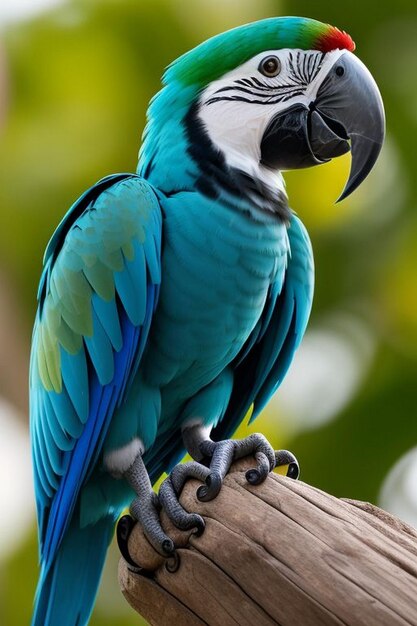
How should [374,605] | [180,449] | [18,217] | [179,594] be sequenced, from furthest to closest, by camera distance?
1. [18,217]
2. [180,449]
3. [179,594]
4. [374,605]

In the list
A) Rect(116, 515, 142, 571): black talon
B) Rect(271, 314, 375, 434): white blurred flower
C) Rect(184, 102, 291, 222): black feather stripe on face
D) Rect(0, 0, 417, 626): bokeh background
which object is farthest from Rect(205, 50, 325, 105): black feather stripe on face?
Rect(271, 314, 375, 434): white blurred flower

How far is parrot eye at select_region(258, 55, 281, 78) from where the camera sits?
9.07 ft

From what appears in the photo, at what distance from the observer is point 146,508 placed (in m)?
2.45

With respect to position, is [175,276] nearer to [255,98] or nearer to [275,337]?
[275,337]

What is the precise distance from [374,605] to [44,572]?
3.55 feet

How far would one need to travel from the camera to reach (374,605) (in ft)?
6.16

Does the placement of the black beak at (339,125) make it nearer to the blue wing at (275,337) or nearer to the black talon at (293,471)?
the blue wing at (275,337)

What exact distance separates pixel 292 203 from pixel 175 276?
175cm

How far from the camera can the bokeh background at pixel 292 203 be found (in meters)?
4.34

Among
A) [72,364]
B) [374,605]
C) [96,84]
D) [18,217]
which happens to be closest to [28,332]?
[18,217]

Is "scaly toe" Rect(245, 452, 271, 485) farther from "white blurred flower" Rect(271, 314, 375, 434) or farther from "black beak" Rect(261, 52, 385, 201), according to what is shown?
"white blurred flower" Rect(271, 314, 375, 434)

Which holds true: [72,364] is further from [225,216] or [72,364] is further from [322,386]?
[322,386]

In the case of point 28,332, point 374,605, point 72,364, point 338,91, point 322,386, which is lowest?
point 28,332

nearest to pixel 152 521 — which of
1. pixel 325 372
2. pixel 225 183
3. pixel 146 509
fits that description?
pixel 146 509
